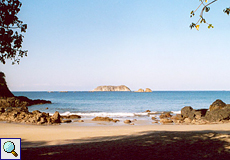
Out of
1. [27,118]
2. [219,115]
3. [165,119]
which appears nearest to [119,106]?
[165,119]

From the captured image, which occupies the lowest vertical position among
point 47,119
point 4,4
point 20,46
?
point 47,119

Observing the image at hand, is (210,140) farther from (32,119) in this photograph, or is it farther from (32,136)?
(32,119)

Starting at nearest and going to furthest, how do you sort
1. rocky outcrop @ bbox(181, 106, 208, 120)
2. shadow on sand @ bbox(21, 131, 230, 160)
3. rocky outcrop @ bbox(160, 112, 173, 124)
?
shadow on sand @ bbox(21, 131, 230, 160) → rocky outcrop @ bbox(160, 112, 173, 124) → rocky outcrop @ bbox(181, 106, 208, 120)

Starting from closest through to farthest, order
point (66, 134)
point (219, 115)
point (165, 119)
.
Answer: point (66, 134) → point (219, 115) → point (165, 119)

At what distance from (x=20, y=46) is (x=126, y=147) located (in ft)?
21.9

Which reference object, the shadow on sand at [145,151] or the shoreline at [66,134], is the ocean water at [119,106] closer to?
the shoreline at [66,134]

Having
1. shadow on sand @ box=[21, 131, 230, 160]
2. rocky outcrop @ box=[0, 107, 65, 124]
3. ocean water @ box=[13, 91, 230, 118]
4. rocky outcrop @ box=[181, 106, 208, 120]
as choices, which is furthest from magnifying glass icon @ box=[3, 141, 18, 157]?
ocean water @ box=[13, 91, 230, 118]

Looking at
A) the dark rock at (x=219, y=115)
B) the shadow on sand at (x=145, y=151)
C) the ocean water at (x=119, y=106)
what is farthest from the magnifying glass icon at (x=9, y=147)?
the ocean water at (x=119, y=106)

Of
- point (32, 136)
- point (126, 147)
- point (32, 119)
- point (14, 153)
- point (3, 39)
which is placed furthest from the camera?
point (32, 119)

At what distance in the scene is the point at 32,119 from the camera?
23.7m

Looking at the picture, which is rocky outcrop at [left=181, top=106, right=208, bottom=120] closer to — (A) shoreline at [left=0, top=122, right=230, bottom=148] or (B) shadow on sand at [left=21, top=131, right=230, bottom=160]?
(A) shoreline at [left=0, top=122, right=230, bottom=148]

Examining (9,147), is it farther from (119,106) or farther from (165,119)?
(119,106)

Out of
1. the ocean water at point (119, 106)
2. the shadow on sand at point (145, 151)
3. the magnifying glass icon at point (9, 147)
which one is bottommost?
the ocean water at point (119, 106)

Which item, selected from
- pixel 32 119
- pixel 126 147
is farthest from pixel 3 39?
pixel 32 119
